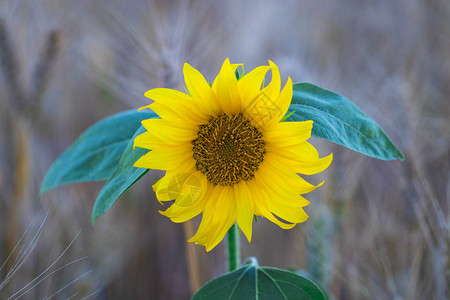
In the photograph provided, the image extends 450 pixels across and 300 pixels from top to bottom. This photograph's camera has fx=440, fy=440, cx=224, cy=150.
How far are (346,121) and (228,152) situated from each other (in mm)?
195

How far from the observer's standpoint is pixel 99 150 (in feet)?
2.81

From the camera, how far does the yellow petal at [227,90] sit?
1.98 ft

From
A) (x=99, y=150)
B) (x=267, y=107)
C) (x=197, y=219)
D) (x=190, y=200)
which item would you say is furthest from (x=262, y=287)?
(x=197, y=219)

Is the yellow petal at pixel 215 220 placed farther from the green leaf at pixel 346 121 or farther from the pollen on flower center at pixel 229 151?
the green leaf at pixel 346 121

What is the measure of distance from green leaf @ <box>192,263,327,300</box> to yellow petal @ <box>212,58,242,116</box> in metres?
0.27

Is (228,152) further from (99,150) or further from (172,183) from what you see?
(99,150)

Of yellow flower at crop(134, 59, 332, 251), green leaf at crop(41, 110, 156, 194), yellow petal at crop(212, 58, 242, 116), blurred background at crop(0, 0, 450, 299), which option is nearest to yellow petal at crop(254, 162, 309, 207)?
yellow flower at crop(134, 59, 332, 251)

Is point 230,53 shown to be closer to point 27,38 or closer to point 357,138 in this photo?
point 27,38

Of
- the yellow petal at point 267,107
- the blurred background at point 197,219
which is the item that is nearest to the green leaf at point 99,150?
the blurred background at point 197,219

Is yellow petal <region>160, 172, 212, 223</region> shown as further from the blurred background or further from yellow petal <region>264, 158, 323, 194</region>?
the blurred background

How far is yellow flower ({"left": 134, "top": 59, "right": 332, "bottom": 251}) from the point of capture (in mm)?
624

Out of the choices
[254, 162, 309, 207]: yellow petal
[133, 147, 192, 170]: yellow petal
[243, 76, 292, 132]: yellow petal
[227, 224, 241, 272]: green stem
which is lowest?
[227, 224, 241, 272]: green stem

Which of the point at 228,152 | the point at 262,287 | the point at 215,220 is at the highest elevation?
the point at 228,152

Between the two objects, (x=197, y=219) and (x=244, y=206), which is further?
(x=197, y=219)
